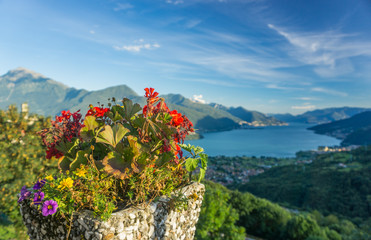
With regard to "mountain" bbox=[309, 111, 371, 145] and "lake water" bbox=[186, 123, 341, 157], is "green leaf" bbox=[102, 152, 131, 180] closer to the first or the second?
"lake water" bbox=[186, 123, 341, 157]

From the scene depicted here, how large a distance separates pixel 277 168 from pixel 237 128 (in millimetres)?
114459

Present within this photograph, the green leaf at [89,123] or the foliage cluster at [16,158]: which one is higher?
the green leaf at [89,123]

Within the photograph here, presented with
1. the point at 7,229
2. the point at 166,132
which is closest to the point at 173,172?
the point at 166,132

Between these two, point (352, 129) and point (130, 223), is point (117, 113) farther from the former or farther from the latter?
point (352, 129)

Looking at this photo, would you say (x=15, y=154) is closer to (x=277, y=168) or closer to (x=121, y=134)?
(x=121, y=134)

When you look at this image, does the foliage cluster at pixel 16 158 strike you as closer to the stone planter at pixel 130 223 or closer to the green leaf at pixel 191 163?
the stone planter at pixel 130 223

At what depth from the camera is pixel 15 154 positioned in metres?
5.36

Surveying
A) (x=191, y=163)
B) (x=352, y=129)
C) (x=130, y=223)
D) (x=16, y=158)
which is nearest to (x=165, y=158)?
(x=191, y=163)

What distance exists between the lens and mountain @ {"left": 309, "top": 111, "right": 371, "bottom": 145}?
321ft

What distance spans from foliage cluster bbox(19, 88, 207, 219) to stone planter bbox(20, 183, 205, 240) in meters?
0.08

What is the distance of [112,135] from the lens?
142 centimetres

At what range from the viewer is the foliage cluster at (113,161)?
56.1 inches

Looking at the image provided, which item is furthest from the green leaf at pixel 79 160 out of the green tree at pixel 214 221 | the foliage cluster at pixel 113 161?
the green tree at pixel 214 221

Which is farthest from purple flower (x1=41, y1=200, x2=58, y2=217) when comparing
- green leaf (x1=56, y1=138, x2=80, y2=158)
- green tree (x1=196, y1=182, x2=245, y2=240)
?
green tree (x1=196, y1=182, x2=245, y2=240)
